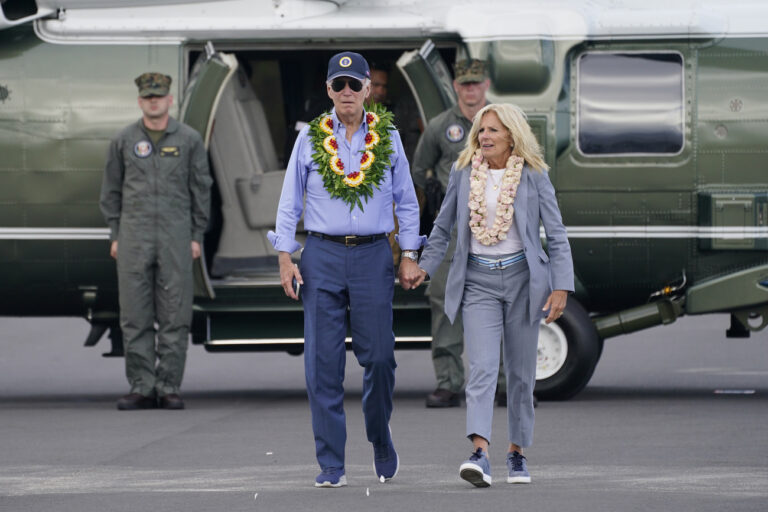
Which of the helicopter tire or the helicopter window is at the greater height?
the helicopter window

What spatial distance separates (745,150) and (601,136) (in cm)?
101

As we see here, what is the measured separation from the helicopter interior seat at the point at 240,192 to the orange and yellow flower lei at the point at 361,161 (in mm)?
4773

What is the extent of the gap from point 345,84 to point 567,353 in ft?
14.9

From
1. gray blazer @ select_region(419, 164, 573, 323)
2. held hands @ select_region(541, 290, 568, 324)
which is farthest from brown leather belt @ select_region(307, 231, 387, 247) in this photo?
held hands @ select_region(541, 290, 568, 324)

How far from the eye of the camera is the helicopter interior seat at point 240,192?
12.9 m

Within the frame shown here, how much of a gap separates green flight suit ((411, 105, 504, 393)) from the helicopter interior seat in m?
1.57

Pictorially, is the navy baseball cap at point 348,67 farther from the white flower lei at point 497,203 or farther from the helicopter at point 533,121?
the helicopter at point 533,121

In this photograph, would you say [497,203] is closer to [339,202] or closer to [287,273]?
[339,202]

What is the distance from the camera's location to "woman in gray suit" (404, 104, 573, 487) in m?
8.08

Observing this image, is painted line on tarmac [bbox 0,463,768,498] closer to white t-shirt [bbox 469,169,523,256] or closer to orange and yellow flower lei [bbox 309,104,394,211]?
white t-shirt [bbox 469,169,523,256]

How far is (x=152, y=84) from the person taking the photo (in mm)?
11758

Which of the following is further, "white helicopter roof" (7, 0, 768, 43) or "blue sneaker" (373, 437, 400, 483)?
"white helicopter roof" (7, 0, 768, 43)

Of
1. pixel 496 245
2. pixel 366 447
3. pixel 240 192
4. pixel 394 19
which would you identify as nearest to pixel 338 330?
pixel 496 245

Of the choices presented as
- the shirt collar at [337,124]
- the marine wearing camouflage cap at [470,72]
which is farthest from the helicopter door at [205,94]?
the shirt collar at [337,124]
